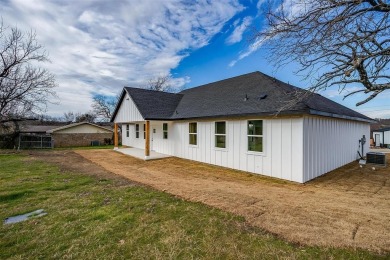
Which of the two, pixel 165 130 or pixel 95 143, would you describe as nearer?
pixel 165 130

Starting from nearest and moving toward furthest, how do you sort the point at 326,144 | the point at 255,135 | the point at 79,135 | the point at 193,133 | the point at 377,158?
the point at 255,135 < the point at 326,144 < the point at 377,158 < the point at 193,133 < the point at 79,135

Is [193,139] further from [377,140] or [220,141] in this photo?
[377,140]

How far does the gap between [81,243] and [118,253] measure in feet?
2.51

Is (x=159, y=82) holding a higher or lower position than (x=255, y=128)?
higher

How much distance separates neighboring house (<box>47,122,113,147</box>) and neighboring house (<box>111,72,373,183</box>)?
12.8m

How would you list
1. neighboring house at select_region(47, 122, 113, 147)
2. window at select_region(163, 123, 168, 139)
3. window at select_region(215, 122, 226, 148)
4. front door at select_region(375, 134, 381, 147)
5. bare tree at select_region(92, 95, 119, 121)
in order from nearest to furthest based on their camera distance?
window at select_region(215, 122, 226, 148) → window at select_region(163, 123, 168, 139) → neighboring house at select_region(47, 122, 113, 147) → front door at select_region(375, 134, 381, 147) → bare tree at select_region(92, 95, 119, 121)

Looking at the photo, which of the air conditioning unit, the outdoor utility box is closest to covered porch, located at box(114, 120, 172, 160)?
the outdoor utility box

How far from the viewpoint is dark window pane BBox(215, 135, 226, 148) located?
33.3 ft

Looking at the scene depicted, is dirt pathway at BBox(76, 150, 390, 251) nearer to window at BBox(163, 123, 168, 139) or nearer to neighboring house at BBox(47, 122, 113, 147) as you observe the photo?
window at BBox(163, 123, 168, 139)

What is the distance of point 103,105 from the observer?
41.8m

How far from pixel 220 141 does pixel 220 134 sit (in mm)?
377

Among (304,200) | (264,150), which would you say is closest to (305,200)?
(304,200)

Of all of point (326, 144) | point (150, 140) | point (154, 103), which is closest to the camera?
point (326, 144)

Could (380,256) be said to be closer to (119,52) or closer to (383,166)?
(383,166)
